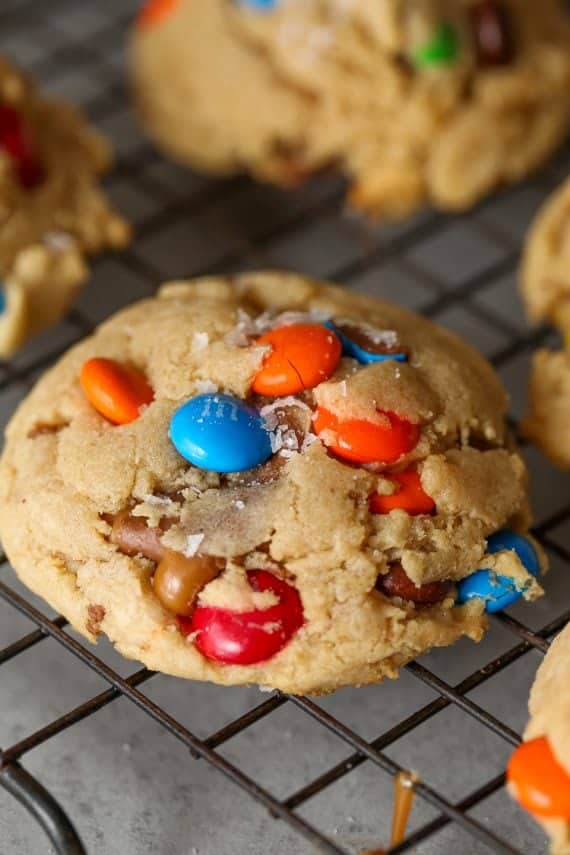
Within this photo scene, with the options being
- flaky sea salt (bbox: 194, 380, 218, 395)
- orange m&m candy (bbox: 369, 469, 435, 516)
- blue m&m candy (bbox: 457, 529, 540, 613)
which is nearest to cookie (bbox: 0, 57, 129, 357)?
flaky sea salt (bbox: 194, 380, 218, 395)

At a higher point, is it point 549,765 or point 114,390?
point 114,390

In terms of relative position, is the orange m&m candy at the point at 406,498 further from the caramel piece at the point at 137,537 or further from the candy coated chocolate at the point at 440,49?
the candy coated chocolate at the point at 440,49

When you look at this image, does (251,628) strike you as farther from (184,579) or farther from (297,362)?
(297,362)

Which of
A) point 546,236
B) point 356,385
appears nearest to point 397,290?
point 546,236

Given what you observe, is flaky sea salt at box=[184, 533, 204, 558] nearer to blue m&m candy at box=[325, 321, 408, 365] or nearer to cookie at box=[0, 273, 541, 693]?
cookie at box=[0, 273, 541, 693]

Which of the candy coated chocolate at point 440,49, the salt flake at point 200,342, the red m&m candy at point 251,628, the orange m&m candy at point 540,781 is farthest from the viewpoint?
the candy coated chocolate at point 440,49

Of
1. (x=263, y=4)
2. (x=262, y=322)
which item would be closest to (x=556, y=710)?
(x=262, y=322)

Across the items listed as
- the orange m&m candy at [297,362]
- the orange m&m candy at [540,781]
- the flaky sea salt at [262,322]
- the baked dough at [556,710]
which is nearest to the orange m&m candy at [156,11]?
the flaky sea salt at [262,322]

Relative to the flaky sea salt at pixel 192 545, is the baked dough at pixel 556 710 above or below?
below
